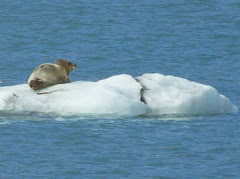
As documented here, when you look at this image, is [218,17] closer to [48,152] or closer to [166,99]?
[166,99]

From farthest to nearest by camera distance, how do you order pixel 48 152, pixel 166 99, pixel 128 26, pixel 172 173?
1. pixel 128 26
2. pixel 166 99
3. pixel 48 152
4. pixel 172 173

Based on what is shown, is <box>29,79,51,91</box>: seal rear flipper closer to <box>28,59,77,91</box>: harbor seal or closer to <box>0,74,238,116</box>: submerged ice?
<box>28,59,77,91</box>: harbor seal

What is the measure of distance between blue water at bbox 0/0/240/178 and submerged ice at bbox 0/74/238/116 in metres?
0.24

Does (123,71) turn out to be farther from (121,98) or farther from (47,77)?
(121,98)

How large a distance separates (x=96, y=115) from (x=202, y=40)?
18.6m

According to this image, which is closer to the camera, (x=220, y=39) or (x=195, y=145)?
(x=195, y=145)

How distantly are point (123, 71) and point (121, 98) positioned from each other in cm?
1119

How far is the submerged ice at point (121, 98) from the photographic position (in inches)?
811

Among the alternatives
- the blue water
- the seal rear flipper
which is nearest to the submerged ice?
the seal rear flipper

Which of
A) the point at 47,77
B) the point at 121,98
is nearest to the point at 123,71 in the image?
the point at 47,77

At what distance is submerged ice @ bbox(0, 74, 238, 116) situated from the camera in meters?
20.6

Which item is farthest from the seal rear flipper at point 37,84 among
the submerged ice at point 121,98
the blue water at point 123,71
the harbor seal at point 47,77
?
the blue water at point 123,71

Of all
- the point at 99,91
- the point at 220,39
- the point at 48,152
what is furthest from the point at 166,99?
the point at 220,39

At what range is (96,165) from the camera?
57.8ft
